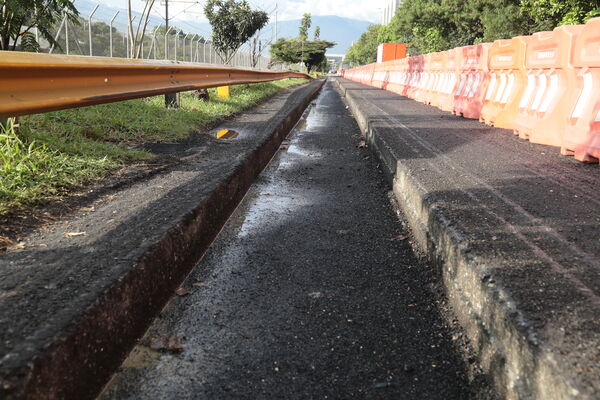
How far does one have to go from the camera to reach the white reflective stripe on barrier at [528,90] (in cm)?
679

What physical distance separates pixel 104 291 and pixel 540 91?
6102 mm

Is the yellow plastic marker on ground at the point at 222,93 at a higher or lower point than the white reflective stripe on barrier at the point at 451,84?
lower

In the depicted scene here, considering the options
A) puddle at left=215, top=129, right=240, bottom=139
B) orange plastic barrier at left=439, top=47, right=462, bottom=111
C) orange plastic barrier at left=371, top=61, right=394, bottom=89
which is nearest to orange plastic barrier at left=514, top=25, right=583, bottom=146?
puddle at left=215, top=129, right=240, bottom=139

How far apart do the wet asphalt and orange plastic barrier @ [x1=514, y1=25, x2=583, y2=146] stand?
9.99ft

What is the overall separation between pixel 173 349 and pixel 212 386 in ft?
1.06

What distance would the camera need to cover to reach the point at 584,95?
5.34 m

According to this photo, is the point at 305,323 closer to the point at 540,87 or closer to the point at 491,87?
the point at 540,87

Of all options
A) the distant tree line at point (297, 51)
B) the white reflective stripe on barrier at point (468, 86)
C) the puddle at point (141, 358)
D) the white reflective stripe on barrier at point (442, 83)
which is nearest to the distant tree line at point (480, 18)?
the white reflective stripe on barrier at point (442, 83)

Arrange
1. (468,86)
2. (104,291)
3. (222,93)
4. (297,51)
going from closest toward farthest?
(104,291) < (468,86) < (222,93) < (297,51)

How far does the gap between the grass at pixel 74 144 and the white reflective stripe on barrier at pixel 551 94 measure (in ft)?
14.6

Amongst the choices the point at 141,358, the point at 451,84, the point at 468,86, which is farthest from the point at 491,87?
the point at 141,358

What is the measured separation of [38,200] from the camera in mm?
3219

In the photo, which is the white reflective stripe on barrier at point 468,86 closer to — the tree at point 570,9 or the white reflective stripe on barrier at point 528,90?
the white reflective stripe on barrier at point 528,90

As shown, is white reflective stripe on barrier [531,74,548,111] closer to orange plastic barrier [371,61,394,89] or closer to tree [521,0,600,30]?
tree [521,0,600,30]
